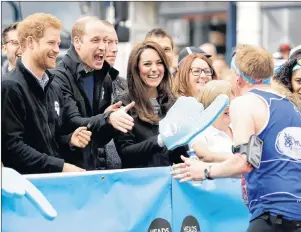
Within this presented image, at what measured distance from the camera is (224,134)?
6.30m

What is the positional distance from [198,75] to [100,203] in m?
1.98

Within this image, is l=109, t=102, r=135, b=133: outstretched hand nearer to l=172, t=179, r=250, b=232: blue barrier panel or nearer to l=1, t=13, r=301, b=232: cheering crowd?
l=1, t=13, r=301, b=232: cheering crowd

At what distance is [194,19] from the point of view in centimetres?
2406

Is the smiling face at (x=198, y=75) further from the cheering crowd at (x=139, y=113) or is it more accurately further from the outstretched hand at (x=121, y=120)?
the outstretched hand at (x=121, y=120)

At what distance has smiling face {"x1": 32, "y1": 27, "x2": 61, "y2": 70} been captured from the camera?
5.43 meters

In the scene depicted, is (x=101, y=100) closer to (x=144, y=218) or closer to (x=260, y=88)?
(x=144, y=218)

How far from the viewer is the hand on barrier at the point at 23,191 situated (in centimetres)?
465

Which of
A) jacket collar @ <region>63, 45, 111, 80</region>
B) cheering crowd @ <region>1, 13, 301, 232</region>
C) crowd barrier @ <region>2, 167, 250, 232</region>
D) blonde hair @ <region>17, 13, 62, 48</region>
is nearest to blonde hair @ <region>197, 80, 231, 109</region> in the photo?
cheering crowd @ <region>1, 13, 301, 232</region>

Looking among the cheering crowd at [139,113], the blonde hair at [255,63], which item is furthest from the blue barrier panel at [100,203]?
the blonde hair at [255,63]

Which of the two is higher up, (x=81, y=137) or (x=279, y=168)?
(x=81, y=137)

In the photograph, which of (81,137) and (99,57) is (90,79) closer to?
(99,57)

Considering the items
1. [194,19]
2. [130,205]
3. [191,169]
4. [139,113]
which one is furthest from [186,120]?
[194,19]

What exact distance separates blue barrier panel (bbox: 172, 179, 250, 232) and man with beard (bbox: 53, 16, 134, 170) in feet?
2.11

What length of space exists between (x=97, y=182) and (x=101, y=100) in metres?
1.06
